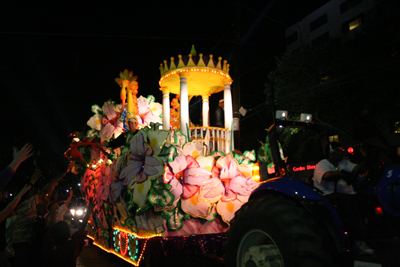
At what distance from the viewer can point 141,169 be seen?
6152 mm

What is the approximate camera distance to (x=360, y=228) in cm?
330

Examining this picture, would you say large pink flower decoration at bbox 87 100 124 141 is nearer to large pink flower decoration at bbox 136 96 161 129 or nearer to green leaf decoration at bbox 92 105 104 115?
green leaf decoration at bbox 92 105 104 115

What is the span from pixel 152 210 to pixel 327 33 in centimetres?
3955

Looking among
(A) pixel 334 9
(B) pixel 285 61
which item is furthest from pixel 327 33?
(B) pixel 285 61

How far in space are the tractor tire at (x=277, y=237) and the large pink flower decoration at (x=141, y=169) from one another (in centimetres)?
242

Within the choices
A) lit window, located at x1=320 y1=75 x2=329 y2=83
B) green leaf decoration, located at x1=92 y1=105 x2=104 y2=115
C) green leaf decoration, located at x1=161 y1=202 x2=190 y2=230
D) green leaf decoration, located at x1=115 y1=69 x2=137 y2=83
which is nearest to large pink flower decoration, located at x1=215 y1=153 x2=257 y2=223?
green leaf decoration, located at x1=161 y1=202 x2=190 y2=230

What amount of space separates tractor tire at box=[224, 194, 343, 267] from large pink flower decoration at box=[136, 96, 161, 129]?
20.4 ft

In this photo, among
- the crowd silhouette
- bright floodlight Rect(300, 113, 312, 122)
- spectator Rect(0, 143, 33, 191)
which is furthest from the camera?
bright floodlight Rect(300, 113, 312, 122)

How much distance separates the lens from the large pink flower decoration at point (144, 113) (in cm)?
945

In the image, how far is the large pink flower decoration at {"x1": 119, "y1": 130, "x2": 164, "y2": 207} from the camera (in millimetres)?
5809

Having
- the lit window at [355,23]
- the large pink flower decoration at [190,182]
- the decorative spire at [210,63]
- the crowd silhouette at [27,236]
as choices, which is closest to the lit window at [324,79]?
the decorative spire at [210,63]

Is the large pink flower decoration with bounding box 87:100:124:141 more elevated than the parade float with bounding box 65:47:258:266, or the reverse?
the large pink flower decoration with bounding box 87:100:124:141

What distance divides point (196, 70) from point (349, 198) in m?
6.04

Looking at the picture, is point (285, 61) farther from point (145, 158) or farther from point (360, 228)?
point (360, 228)
